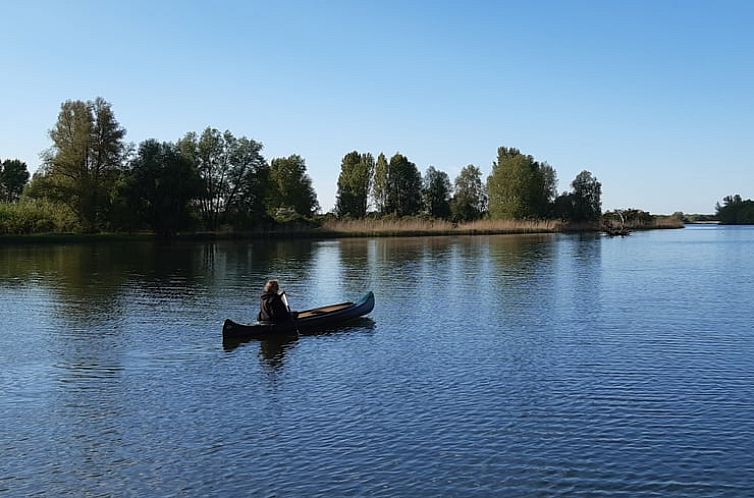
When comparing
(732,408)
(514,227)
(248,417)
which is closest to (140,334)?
(248,417)

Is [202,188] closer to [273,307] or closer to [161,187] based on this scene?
[161,187]

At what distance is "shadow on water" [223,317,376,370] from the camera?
18766 millimetres

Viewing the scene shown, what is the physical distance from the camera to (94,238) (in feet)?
257

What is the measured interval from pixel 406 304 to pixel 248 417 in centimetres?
1602

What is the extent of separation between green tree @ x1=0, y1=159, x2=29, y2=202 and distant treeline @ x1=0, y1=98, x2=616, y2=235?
0.25 meters

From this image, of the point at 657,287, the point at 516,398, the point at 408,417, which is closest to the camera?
the point at 408,417

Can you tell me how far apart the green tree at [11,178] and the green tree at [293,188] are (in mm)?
50010

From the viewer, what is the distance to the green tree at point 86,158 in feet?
257

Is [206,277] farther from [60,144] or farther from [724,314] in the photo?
[60,144]

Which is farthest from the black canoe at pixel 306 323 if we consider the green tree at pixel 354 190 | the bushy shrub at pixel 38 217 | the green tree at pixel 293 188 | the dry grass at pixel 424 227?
the green tree at pixel 354 190

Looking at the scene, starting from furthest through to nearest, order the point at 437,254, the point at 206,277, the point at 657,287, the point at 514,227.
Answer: the point at 514,227 < the point at 437,254 < the point at 206,277 < the point at 657,287

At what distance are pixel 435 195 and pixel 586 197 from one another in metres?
33.2

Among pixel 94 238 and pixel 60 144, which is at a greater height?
pixel 60 144

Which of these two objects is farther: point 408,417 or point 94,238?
point 94,238
